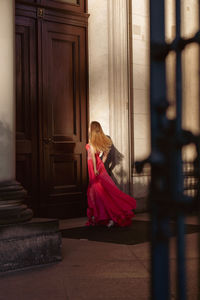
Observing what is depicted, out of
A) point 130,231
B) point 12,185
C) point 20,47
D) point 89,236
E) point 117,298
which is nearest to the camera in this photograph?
point 117,298

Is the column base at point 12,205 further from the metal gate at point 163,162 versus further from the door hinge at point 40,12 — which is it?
the door hinge at point 40,12

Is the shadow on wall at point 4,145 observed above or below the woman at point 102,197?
above

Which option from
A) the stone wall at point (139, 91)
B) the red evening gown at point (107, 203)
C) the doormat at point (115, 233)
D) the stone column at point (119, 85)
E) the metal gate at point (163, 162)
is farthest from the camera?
the stone wall at point (139, 91)

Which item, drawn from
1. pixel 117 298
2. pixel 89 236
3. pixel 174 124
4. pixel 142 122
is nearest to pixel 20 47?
pixel 142 122

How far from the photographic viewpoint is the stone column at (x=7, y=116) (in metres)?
4.63

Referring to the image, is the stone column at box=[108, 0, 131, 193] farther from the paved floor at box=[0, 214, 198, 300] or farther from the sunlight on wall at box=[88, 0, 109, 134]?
the paved floor at box=[0, 214, 198, 300]

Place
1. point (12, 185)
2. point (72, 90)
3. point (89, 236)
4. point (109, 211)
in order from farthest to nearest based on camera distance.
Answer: point (72, 90)
point (109, 211)
point (89, 236)
point (12, 185)

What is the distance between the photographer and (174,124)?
1.54 m

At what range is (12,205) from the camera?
461cm

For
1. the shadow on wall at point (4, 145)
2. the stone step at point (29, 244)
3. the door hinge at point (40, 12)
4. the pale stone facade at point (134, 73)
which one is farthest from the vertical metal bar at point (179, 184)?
the pale stone facade at point (134, 73)

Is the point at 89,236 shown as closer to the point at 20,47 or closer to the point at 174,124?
the point at 20,47

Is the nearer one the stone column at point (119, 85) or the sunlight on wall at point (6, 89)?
the sunlight on wall at point (6, 89)

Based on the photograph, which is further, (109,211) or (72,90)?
(72,90)

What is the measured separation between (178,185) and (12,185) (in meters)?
3.36
